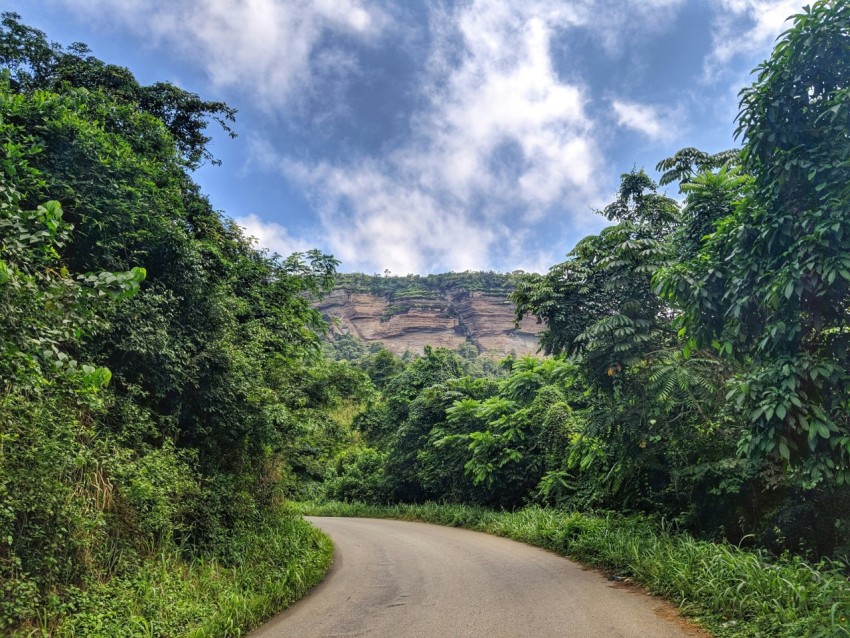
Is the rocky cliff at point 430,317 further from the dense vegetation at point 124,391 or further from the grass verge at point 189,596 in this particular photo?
the grass verge at point 189,596

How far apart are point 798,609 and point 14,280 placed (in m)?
7.48

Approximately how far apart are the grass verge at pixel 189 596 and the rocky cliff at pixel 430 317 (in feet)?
334

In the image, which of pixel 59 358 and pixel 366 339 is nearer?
pixel 59 358

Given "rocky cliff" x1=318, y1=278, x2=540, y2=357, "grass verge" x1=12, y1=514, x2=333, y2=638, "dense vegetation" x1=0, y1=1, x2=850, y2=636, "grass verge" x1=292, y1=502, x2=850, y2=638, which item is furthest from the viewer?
"rocky cliff" x1=318, y1=278, x2=540, y2=357

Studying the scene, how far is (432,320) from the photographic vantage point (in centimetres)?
11862

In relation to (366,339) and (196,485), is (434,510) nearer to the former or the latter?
(196,485)

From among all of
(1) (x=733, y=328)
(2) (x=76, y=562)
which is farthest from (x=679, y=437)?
(2) (x=76, y=562)

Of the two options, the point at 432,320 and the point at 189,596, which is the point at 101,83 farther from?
the point at 432,320

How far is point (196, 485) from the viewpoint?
775 centimetres

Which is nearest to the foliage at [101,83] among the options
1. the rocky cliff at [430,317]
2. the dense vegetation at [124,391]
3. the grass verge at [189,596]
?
the dense vegetation at [124,391]

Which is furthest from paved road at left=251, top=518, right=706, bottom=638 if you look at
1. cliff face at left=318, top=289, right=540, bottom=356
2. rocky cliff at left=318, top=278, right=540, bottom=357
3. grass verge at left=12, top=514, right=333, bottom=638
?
cliff face at left=318, top=289, right=540, bottom=356

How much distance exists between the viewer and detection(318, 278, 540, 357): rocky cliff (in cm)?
11419

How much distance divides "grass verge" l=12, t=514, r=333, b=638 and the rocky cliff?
4008 inches

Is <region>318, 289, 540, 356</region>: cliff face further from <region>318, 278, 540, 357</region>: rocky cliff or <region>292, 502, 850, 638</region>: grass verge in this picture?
<region>292, 502, 850, 638</region>: grass verge
